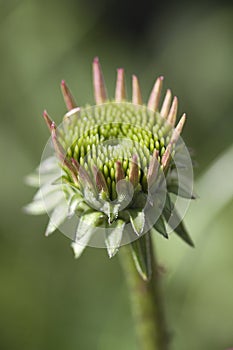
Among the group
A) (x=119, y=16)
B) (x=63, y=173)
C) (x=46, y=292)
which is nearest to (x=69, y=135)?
(x=63, y=173)

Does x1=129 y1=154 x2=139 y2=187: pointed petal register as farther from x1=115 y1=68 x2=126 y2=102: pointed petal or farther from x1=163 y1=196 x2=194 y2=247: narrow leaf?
x1=115 y1=68 x2=126 y2=102: pointed petal

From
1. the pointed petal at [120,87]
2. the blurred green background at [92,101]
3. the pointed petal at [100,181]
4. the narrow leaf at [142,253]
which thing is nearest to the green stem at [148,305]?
the narrow leaf at [142,253]

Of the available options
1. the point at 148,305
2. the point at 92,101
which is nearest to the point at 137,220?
the point at 148,305

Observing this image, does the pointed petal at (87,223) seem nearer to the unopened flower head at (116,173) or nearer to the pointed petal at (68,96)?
the unopened flower head at (116,173)

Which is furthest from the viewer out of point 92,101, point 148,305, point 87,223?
point 92,101

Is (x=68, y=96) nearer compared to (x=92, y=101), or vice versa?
(x=68, y=96)

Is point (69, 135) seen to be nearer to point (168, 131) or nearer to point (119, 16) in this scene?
point (168, 131)

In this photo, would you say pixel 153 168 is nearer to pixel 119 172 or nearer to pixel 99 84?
pixel 119 172
